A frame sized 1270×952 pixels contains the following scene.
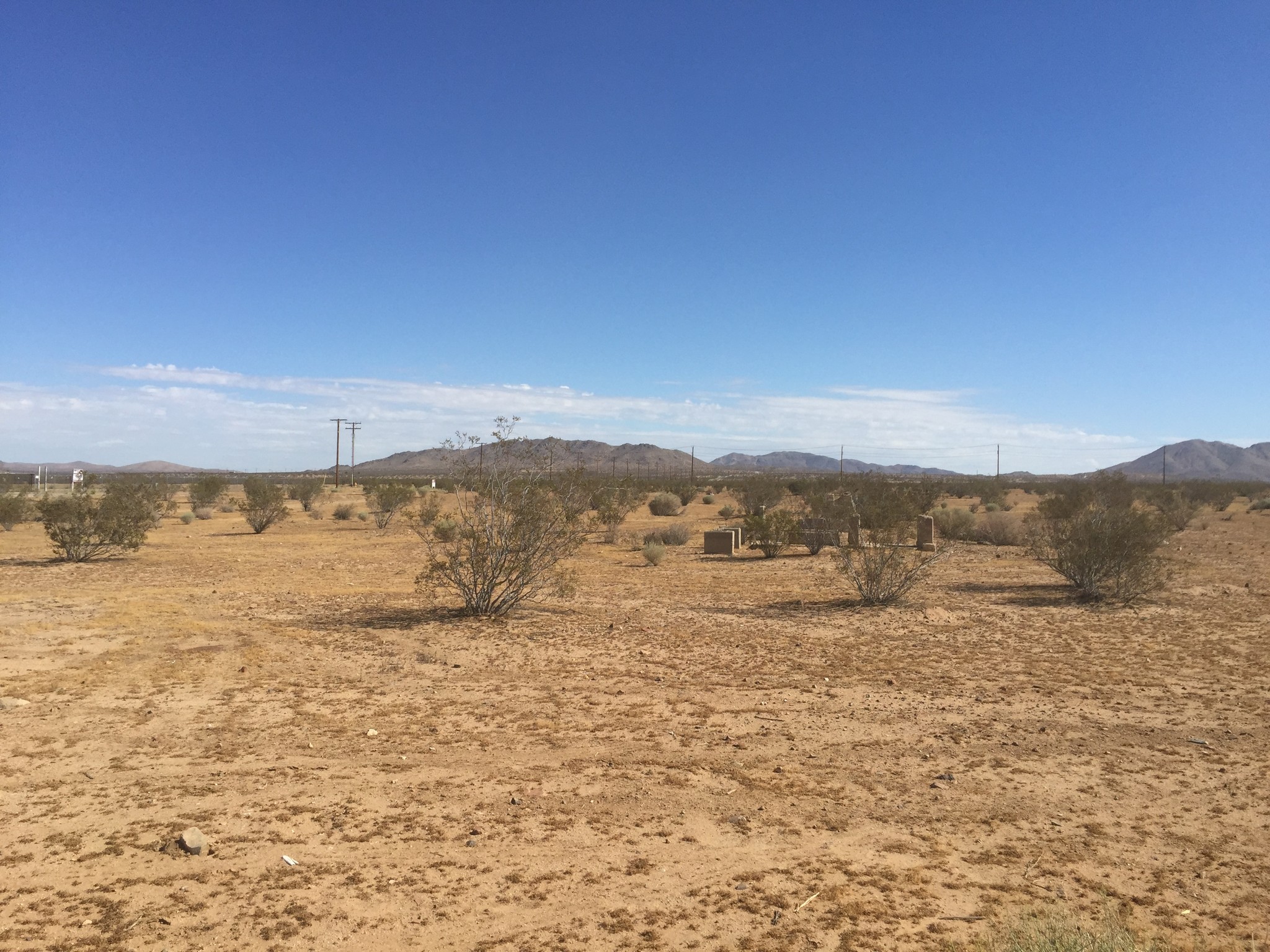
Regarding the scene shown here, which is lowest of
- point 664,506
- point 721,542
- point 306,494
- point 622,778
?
point 622,778

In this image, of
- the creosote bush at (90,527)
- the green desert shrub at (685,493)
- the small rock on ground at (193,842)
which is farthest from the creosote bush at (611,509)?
the small rock on ground at (193,842)

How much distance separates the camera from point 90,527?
23.5m

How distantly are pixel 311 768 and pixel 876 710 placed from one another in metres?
6.17

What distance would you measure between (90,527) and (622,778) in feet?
70.7

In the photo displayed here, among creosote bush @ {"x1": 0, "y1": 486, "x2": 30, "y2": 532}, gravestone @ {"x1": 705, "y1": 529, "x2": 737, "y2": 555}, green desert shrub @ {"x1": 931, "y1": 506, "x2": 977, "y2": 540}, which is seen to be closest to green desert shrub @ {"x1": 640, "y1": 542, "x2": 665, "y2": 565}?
gravestone @ {"x1": 705, "y1": 529, "x2": 737, "y2": 555}

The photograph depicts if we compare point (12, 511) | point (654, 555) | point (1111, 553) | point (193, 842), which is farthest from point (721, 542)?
point (12, 511)

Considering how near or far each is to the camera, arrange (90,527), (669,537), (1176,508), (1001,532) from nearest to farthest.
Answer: (90,527) < (1001,532) < (669,537) < (1176,508)

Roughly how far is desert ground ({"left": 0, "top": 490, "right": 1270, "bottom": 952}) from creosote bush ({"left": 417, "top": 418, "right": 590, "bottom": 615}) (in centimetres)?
99

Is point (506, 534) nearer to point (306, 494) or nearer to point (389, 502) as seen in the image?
point (389, 502)

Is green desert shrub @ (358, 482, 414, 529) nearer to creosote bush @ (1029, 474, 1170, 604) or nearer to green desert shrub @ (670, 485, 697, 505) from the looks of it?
green desert shrub @ (670, 485, 697, 505)

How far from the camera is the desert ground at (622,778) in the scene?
543cm

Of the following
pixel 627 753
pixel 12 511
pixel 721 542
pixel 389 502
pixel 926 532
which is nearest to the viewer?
pixel 627 753

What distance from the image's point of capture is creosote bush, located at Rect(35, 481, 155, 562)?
75.9ft

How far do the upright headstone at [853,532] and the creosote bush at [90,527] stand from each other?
1919 cm
